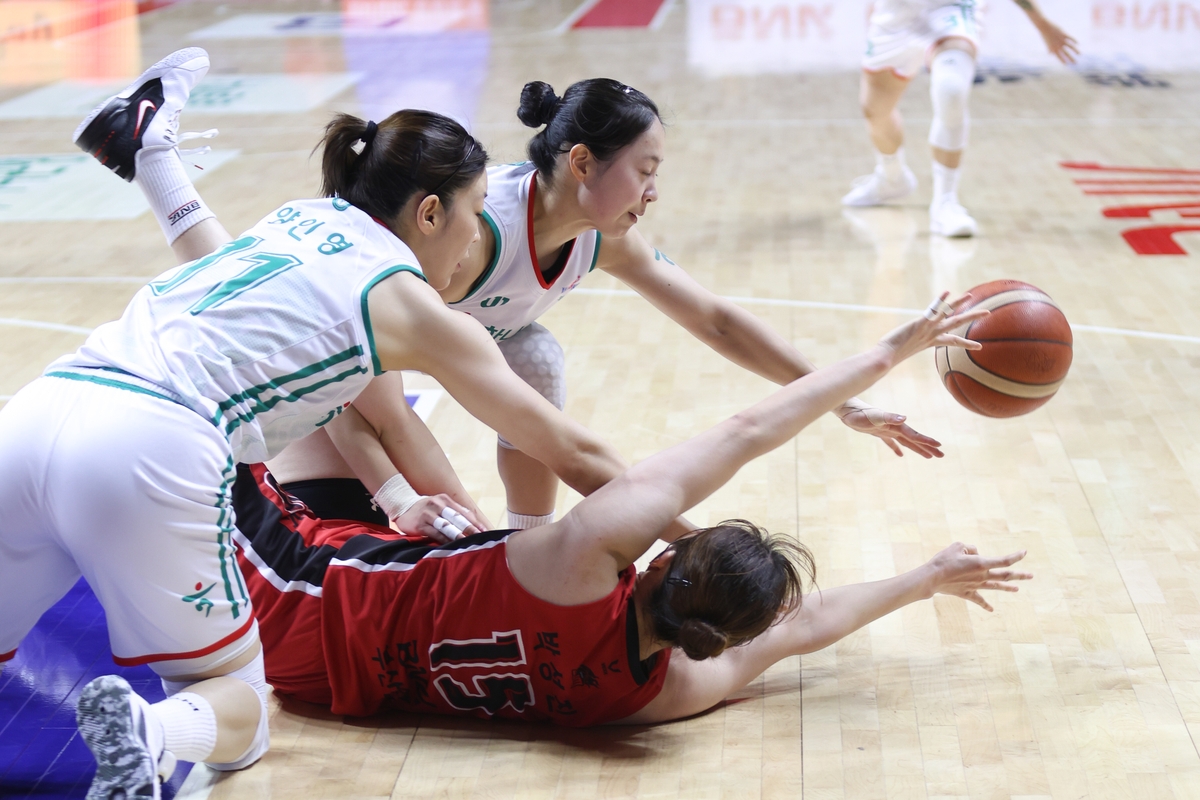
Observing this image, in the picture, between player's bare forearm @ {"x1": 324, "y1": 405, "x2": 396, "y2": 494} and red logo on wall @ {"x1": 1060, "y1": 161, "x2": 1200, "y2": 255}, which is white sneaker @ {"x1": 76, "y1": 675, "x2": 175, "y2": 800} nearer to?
player's bare forearm @ {"x1": 324, "y1": 405, "x2": 396, "y2": 494}

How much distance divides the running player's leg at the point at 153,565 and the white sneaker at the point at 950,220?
177 inches

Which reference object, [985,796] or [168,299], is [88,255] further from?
[985,796]

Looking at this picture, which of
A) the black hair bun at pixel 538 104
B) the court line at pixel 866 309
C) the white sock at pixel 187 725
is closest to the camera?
the white sock at pixel 187 725

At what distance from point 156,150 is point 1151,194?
5307 mm

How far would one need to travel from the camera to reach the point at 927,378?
4281mm

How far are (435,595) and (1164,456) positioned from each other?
2.38m

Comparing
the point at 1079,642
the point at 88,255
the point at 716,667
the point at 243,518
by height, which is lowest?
the point at 88,255

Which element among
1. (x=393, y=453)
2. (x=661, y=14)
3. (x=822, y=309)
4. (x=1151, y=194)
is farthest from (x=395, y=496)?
(x=661, y=14)

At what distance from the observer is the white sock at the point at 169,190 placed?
3049 mm

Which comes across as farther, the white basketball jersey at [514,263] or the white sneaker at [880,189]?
the white sneaker at [880,189]

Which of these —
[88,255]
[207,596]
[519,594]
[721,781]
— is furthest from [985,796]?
[88,255]

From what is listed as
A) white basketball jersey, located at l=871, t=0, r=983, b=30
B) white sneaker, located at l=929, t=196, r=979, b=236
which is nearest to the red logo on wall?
white sneaker, located at l=929, t=196, r=979, b=236

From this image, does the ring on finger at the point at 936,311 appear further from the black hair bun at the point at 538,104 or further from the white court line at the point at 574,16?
the white court line at the point at 574,16

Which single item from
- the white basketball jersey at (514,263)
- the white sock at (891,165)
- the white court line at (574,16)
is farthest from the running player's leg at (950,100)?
the white court line at (574,16)
